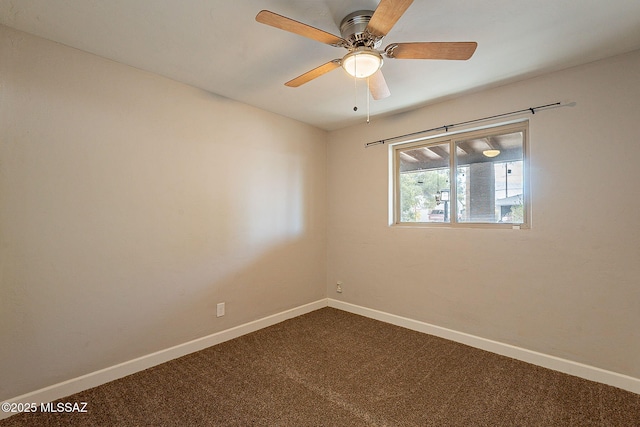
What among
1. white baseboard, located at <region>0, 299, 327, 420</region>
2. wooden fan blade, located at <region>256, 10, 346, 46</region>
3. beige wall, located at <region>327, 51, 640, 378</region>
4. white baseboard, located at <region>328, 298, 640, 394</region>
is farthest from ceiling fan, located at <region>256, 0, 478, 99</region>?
white baseboard, located at <region>0, 299, 327, 420</region>

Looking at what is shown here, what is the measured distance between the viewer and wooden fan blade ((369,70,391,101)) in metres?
1.94

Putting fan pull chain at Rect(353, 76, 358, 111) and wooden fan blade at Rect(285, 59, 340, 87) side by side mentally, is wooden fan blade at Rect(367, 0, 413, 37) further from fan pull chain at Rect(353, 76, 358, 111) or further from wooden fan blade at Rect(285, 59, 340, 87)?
fan pull chain at Rect(353, 76, 358, 111)

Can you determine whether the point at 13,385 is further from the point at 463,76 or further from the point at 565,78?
the point at 565,78

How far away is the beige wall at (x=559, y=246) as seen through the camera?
205cm

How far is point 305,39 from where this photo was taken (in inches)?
75.0

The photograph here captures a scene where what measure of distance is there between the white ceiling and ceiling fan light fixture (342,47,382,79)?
223 millimetres

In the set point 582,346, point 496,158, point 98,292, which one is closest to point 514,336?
point 582,346

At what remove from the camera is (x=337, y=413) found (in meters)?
1.78

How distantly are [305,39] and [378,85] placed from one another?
0.58 meters

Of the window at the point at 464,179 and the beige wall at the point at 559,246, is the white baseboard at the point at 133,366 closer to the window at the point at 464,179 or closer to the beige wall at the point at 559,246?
the beige wall at the point at 559,246

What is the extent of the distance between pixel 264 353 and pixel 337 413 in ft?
3.16

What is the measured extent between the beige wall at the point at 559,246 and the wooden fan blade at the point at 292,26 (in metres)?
1.78

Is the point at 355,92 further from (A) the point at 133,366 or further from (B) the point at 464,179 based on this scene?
(A) the point at 133,366

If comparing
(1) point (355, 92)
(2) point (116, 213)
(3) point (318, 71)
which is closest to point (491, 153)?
(1) point (355, 92)
